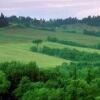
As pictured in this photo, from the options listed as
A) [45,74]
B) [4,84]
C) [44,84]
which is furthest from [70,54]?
[44,84]

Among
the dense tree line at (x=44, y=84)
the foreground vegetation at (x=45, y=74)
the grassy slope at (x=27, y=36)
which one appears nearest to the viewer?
the dense tree line at (x=44, y=84)

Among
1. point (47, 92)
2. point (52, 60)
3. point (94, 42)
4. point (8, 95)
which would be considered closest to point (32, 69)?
point (8, 95)

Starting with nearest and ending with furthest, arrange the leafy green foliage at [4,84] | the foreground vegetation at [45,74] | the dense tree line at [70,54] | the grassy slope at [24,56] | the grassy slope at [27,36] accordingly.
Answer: the foreground vegetation at [45,74] < the leafy green foliage at [4,84] < the grassy slope at [24,56] < the dense tree line at [70,54] < the grassy slope at [27,36]

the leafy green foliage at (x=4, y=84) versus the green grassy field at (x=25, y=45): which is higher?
the leafy green foliage at (x=4, y=84)

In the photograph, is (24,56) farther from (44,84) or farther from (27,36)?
(27,36)

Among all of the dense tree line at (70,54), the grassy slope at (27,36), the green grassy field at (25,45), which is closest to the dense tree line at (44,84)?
the green grassy field at (25,45)

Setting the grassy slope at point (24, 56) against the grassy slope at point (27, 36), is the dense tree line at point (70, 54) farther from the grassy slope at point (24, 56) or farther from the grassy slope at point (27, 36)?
the grassy slope at point (27, 36)
